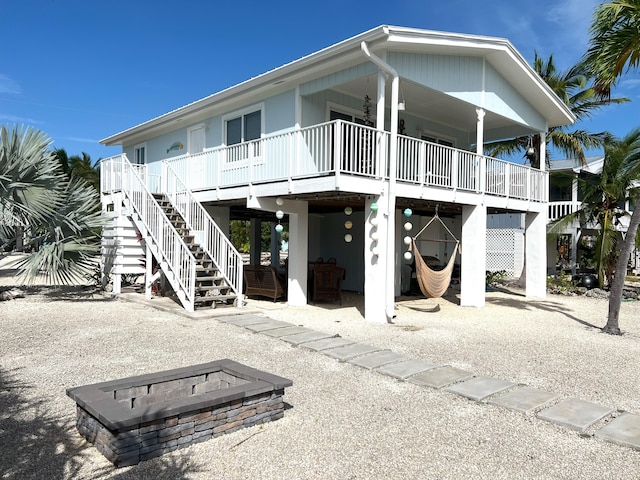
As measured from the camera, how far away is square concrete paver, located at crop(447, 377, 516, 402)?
5215 millimetres

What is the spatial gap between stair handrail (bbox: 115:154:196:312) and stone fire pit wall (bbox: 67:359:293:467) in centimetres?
556

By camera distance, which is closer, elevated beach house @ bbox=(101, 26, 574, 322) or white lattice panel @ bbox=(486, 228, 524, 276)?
elevated beach house @ bbox=(101, 26, 574, 322)

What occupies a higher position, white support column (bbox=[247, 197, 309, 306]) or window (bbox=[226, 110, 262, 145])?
window (bbox=[226, 110, 262, 145])

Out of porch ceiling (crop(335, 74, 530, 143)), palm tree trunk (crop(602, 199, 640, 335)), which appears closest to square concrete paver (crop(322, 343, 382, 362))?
palm tree trunk (crop(602, 199, 640, 335))

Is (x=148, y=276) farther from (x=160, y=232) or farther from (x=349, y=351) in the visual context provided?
(x=349, y=351)

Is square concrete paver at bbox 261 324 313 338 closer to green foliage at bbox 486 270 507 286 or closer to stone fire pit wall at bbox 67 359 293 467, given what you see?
stone fire pit wall at bbox 67 359 293 467

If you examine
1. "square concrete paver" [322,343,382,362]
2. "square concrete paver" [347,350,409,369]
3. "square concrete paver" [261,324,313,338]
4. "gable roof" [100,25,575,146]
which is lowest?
"square concrete paver" [347,350,409,369]

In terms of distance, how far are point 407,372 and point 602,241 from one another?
1266 centimetres

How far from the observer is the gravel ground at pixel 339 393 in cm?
353

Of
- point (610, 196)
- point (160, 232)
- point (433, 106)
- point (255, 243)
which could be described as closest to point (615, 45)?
point (433, 106)

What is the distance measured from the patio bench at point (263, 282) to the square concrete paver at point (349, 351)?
16.0 feet

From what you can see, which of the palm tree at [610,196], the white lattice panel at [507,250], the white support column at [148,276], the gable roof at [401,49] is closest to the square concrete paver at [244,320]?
the white support column at [148,276]

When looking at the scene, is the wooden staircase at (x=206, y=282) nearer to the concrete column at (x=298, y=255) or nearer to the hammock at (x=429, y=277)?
the concrete column at (x=298, y=255)

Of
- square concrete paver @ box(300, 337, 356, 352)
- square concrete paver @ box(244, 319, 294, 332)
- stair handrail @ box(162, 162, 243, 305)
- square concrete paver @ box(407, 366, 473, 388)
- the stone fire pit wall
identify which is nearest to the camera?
the stone fire pit wall
